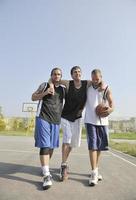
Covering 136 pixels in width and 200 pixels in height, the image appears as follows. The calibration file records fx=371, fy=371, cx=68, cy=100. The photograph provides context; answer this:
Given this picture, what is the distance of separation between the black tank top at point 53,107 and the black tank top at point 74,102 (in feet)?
0.57

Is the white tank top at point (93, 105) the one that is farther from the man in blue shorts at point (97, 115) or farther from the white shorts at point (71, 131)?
the white shorts at point (71, 131)

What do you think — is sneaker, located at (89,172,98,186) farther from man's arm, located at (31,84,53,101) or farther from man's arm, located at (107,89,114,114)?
man's arm, located at (31,84,53,101)

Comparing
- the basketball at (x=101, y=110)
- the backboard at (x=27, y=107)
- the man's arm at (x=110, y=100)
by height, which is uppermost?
the backboard at (x=27, y=107)

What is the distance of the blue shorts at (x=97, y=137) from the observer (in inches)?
250

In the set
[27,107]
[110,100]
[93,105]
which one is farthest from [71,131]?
[27,107]

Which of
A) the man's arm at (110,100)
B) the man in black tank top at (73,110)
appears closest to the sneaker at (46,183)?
the man in black tank top at (73,110)

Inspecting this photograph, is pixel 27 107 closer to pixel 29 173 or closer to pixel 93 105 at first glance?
pixel 29 173

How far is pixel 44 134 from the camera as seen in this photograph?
606 centimetres

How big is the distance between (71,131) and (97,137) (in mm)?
491

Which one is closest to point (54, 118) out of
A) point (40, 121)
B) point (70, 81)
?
point (40, 121)

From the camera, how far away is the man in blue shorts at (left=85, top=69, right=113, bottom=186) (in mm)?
6352

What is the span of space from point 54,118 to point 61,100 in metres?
0.37

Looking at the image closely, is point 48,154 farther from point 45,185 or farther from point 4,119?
point 4,119

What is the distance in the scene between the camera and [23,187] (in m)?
5.66
